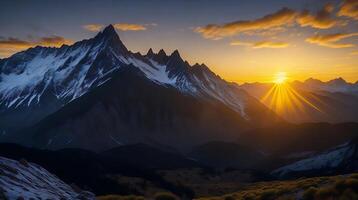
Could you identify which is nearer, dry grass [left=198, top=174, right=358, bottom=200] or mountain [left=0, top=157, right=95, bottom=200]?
mountain [left=0, top=157, right=95, bottom=200]

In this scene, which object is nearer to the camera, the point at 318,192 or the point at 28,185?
the point at 28,185

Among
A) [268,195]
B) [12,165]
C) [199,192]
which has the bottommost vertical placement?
[199,192]

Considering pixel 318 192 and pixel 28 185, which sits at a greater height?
pixel 28 185

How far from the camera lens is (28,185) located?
3366 centimetres

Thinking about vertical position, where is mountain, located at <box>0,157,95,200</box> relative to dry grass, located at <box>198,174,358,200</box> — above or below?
above

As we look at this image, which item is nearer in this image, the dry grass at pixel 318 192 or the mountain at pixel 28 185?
the mountain at pixel 28 185

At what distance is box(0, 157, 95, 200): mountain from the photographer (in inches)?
1184

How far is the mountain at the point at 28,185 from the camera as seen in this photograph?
30.1 metres

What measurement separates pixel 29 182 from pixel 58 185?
6.04 meters

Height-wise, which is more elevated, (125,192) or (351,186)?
(351,186)

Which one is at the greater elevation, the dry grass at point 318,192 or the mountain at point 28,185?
the mountain at point 28,185

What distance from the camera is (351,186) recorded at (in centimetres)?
3644

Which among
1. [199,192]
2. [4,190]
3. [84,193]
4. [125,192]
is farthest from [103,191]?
[4,190]

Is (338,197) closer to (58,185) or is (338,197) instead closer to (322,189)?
(322,189)
